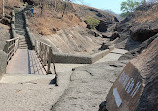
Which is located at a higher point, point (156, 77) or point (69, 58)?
point (156, 77)

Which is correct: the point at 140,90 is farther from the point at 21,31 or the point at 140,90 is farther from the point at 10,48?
the point at 21,31

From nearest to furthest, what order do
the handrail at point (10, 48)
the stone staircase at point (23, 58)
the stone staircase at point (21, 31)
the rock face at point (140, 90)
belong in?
the rock face at point (140, 90) → the stone staircase at point (23, 58) → the handrail at point (10, 48) → the stone staircase at point (21, 31)

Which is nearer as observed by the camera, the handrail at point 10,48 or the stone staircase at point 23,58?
the stone staircase at point 23,58

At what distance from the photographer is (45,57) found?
26.8ft

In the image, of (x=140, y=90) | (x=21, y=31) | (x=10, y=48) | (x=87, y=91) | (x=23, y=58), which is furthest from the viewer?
(x=21, y=31)

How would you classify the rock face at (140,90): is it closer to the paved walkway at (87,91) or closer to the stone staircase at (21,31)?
the paved walkway at (87,91)

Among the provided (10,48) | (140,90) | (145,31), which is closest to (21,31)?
(10,48)

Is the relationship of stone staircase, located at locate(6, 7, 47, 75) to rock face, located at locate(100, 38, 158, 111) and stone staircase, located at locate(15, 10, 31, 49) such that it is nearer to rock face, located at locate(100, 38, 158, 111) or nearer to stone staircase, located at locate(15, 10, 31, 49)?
stone staircase, located at locate(15, 10, 31, 49)

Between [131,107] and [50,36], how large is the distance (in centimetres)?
1966

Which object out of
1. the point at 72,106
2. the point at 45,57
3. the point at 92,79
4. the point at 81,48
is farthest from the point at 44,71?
the point at 81,48

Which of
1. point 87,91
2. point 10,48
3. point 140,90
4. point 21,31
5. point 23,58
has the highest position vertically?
point 21,31

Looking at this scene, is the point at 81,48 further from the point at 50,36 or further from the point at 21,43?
the point at 21,43

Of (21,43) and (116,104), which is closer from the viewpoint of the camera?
(116,104)

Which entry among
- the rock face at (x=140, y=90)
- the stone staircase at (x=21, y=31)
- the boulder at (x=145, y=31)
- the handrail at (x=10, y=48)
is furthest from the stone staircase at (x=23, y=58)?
the boulder at (x=145, y=31)
